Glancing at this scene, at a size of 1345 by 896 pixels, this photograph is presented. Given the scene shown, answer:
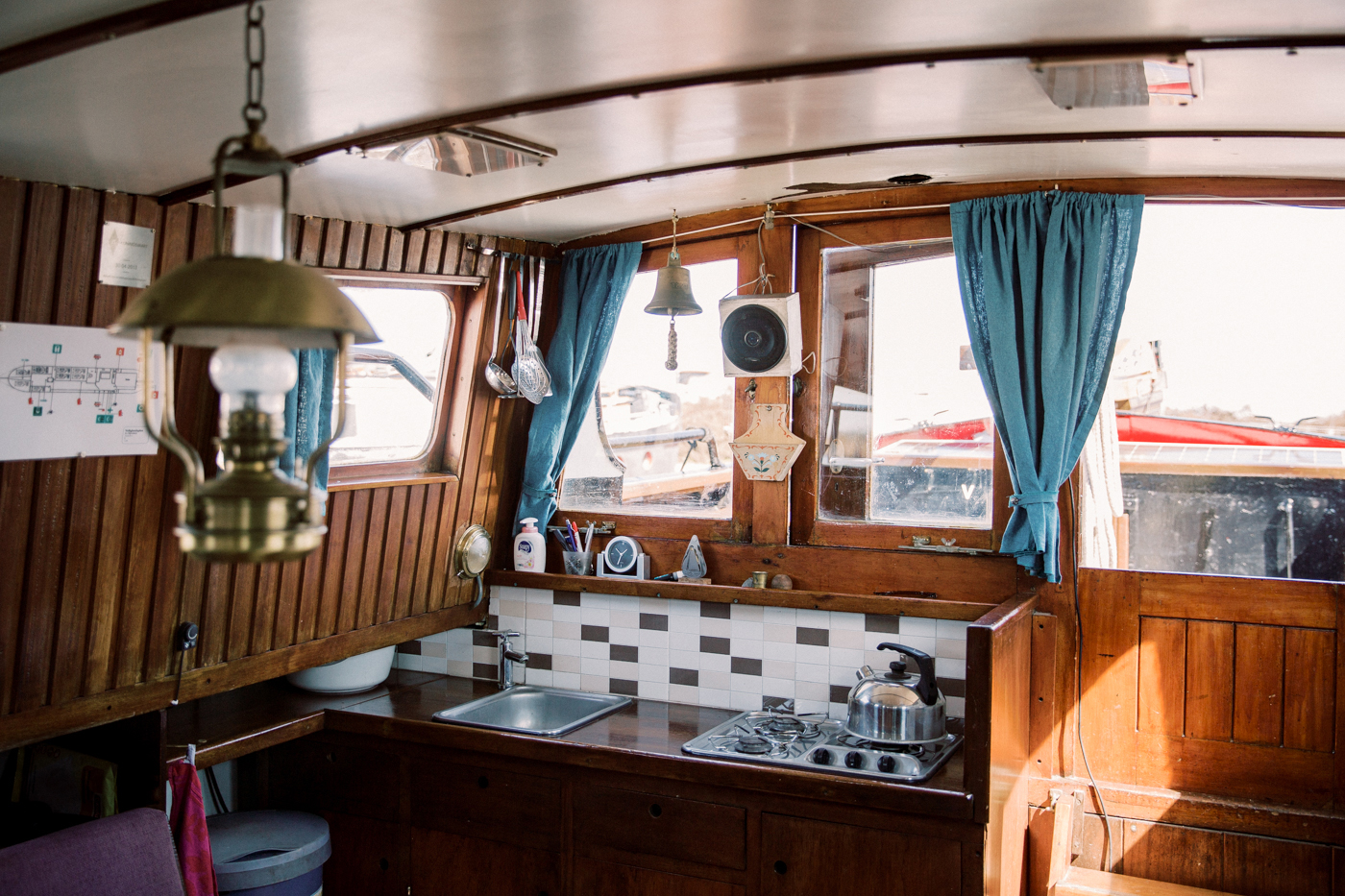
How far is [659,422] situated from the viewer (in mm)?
4188

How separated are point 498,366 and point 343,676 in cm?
135

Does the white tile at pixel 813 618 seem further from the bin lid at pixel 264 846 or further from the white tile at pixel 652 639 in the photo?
the bin lid at pixel 264 846

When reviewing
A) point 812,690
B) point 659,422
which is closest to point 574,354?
point 659,422

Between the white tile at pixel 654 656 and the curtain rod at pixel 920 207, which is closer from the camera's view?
the curtain rod at pixel 920 207

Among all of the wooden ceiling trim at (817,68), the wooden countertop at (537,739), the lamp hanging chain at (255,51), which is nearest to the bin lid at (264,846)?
the wooden countertop at (537,739)

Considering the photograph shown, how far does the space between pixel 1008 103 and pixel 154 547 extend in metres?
2.62

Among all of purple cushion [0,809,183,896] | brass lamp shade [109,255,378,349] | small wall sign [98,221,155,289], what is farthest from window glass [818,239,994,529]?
brass lamp shade [109,255,378,349]

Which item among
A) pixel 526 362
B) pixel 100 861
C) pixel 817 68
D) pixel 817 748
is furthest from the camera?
pixel 526 362

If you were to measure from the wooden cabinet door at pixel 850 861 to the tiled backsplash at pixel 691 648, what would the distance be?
65 centimetres

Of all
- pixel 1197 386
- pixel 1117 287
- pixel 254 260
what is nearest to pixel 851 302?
pixel 1117 287

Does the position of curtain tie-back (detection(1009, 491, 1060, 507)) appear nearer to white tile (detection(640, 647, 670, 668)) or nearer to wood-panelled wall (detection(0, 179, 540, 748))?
white tile (detection(640, 647, 670, 668))

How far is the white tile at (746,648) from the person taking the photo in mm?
3750

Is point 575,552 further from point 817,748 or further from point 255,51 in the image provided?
point 255,51

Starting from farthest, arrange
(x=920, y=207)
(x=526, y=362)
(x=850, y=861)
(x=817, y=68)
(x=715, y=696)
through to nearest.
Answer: (x=526, y=362) < (x=715, y=696) < (x=920, y=207) < (x=850, y=861) < (x=817, y=68)
